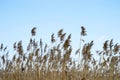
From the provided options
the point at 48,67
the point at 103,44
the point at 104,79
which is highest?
the point at 103,44

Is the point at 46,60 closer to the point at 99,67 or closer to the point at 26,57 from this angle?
the point at 26,57

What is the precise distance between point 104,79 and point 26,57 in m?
2.31

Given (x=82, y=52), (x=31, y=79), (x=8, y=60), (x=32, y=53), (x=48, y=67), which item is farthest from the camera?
(x=8, y=60)

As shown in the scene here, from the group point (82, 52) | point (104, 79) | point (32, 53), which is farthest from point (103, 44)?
point (32, 53)

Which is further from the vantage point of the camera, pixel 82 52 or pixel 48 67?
pixel 48 67

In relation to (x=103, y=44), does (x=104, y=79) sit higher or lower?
lower

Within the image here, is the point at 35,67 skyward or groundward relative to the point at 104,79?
skyward

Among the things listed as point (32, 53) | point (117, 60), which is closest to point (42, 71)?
point (32, 53)

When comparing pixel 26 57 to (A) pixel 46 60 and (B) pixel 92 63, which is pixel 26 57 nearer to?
(A) pixel 46 60

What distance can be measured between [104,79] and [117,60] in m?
0.93

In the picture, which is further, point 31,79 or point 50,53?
point 50,53

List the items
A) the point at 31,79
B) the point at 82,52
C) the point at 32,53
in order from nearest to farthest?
the point at 82,52
the point at 31,79
the point at 32,53

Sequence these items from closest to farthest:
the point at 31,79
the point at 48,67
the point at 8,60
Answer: the point at 31,79, the point at 48,67, the point at 8,60

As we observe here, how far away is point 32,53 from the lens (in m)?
6.77
